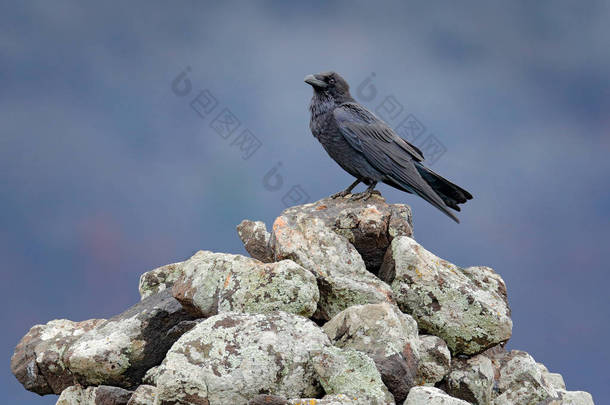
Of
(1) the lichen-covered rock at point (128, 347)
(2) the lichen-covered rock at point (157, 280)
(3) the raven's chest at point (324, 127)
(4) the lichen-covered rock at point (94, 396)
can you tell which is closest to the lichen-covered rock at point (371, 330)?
(1) the lichen-covered rock at point (128, 347)

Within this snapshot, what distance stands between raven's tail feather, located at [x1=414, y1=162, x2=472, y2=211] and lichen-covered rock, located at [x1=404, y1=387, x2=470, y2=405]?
159 inches

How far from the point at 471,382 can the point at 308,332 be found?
2.42 meters

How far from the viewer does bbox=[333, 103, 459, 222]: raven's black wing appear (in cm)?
955

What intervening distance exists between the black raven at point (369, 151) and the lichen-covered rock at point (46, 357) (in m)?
4.25

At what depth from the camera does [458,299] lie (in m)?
7.95

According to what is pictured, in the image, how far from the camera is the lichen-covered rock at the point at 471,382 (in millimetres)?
7629

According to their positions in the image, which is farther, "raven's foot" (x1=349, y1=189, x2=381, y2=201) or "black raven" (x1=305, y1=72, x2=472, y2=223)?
"black raven" (x1=305, y1=72, x2=472, y2=223)

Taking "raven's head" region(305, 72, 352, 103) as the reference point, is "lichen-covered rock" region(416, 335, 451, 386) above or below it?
below

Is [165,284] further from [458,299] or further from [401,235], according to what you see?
[458,299]

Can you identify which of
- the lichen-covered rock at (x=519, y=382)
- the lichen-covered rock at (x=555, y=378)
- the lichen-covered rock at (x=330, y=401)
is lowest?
the lichen-covered rock at (x=330, y=401)

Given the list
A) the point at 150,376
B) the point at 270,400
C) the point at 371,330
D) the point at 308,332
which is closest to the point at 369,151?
the point at 371,330

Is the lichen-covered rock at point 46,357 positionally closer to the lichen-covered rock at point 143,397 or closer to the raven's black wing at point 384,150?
the lichen-covered rock at point 143,397

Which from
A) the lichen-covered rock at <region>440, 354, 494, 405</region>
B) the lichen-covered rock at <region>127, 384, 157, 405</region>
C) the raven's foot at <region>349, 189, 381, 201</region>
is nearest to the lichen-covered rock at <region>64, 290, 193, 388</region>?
the lichen-covered rock at <region>127, 384, 157, 405</region>

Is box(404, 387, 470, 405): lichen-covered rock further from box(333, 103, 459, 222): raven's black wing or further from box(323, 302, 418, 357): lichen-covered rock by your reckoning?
box(333, 103, 459, 222): raven's black wing
